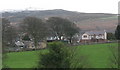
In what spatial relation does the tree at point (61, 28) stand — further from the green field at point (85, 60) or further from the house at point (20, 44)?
the green field at point (85, 60)

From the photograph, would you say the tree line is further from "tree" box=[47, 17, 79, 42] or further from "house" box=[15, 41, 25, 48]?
"house" box=[15, 41, 25, 48]

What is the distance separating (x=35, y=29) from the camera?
47938mm

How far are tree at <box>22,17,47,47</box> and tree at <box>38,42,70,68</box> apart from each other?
3159cm

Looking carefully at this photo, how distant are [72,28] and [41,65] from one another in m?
41.2

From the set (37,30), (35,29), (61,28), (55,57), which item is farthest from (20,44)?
(55,57)

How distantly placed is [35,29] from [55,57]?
108 feet

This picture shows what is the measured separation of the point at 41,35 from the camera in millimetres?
47219

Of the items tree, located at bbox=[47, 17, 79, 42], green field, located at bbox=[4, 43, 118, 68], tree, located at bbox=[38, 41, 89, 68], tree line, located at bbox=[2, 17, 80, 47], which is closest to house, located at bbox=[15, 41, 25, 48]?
tree line, located at bbox=[2, 17, 80, 47]

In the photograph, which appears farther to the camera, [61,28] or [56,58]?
[61,28]

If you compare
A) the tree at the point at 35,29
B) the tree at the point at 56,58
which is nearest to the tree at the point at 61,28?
the tree at the point at 35,29

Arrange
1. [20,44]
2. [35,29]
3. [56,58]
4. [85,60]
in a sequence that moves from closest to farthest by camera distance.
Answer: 1. [56,58]
2. [85,60]
3. [35,29]
4. [20,44]

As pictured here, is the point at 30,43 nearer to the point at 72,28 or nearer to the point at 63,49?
the point at 72,28

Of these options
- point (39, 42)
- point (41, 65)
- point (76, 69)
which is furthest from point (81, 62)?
point (39, 42)

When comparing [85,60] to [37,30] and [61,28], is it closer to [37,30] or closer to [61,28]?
[37,30]
